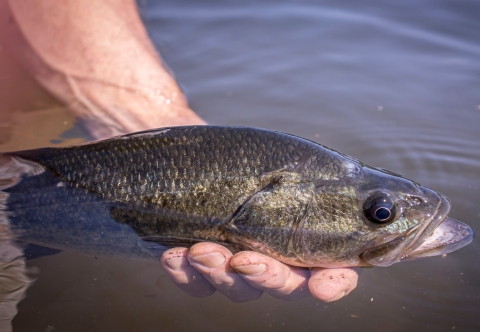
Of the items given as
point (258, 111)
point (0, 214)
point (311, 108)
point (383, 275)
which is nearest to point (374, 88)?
point (311, 108)

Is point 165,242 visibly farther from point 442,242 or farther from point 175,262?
point 442,242

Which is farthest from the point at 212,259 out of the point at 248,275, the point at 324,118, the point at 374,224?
the point at 324,118

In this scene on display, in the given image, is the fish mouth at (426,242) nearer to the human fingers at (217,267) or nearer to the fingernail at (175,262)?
the human fingers at (217,267)

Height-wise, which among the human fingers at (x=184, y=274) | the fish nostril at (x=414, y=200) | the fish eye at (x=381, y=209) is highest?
the fish nostril at (x=414, y=200)

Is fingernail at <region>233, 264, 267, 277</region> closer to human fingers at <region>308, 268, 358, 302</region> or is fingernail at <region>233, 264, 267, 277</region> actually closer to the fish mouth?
human fingers at <region>308, 268, 358, 302</region>

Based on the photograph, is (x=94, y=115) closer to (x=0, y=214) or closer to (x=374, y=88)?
(x=0, y=214)

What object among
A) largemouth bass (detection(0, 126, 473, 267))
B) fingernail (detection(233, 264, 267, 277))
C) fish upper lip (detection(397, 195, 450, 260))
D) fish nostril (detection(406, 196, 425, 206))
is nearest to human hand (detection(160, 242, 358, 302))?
fingernail (detection(233, 264, 267, 277))

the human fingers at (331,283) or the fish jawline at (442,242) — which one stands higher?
the fish jawline at (442,242)

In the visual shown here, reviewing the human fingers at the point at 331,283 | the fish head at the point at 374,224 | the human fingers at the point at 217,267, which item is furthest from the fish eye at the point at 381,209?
the human fingers at the point at 217,267
